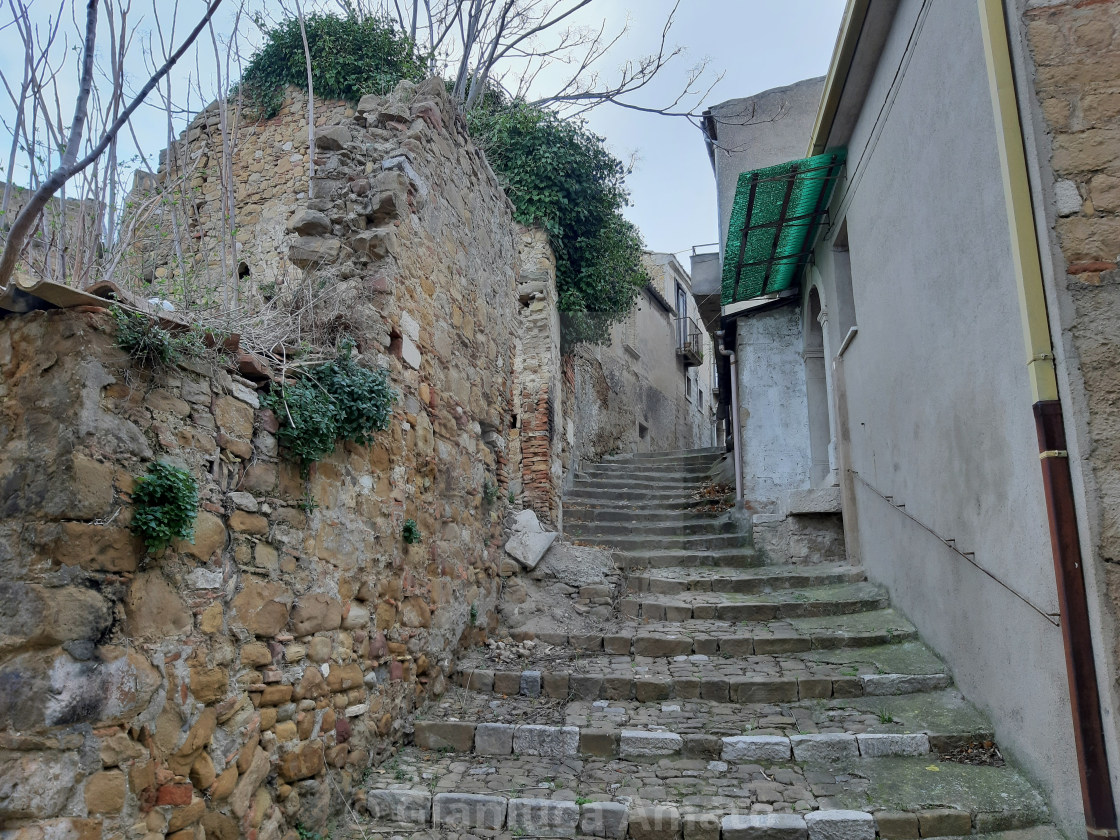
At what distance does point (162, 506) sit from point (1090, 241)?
12.4 ft

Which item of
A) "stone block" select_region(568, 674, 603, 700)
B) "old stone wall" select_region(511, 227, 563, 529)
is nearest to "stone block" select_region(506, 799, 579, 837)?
"stone block" select_region(568, 674, 603, 700)

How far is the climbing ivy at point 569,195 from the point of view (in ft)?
32.9

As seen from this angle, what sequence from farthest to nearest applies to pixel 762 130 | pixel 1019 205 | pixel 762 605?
pixel 762 130
pixel 762 605
pixel 1019 205

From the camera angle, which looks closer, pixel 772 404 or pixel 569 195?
pixel 772 404

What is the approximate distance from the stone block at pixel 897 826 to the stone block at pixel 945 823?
3 centimetres

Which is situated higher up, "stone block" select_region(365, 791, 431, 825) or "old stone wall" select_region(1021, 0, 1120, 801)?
"old stone wall" select_region(1021, 0, 1120, 801)

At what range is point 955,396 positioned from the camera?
14.4ft

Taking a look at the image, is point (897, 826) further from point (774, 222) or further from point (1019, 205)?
point (774, 222)

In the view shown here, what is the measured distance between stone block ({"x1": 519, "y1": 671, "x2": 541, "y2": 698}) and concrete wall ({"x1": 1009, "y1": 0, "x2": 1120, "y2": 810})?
10.2 feet

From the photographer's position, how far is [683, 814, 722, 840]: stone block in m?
3.54

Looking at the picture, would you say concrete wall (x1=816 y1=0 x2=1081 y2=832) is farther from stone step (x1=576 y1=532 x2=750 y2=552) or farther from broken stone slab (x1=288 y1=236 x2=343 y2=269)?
broken stone slab (x1=288 y1=236 x2=343 y2=269)

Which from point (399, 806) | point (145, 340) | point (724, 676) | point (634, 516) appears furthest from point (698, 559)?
point (145, 340)

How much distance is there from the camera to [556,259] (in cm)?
1029

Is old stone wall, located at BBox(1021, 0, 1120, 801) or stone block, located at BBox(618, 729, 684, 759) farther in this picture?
stone block, located at BBox(618, 729, 684, 759)
